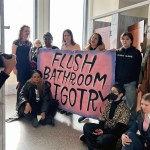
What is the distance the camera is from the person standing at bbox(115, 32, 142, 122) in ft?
9.04

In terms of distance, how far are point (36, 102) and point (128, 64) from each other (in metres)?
1.44

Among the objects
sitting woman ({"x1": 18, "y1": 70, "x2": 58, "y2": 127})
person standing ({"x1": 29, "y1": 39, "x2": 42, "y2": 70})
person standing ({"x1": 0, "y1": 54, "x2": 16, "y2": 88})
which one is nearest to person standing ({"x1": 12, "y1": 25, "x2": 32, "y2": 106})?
person standing ({"x1": 29, "y1": 39, "x2": 42, "y2": 70})

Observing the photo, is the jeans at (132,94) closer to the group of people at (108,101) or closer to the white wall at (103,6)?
the group of people at (108,101)

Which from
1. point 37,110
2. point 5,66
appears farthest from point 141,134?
point 37,110

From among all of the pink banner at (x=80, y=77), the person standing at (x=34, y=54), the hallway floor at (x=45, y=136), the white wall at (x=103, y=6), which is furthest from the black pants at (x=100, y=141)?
the white wall at (x=103, y=6)

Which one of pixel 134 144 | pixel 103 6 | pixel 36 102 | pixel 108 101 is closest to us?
pixel 134 144

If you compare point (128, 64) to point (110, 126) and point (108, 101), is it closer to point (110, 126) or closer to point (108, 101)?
point (108, 101)

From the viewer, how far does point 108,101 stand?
8.40ft

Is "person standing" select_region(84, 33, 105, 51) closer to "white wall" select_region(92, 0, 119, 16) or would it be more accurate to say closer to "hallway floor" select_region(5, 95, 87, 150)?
"hallway floor" select_region(5, 95, 87, 150)

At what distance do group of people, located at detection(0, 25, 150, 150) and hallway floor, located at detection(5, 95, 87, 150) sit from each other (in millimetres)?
122

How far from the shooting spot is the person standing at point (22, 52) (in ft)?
11.6

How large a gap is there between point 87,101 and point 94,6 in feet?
11.5

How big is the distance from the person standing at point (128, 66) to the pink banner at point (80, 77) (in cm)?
9

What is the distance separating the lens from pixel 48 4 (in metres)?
5.26
